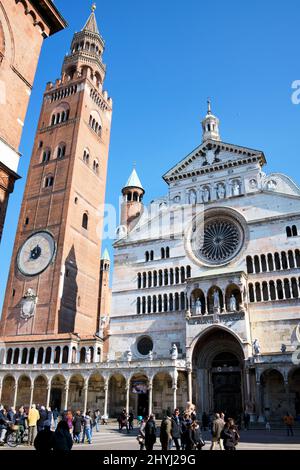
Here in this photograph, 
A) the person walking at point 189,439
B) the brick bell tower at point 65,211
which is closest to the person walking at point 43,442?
the person walking at point 189,439

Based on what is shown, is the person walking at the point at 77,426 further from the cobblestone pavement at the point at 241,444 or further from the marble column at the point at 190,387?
the marble column at the point at 190,387

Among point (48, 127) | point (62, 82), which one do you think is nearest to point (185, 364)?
point (48, 127)

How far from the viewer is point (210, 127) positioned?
45.8m

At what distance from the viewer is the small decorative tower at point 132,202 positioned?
4375 centimetres

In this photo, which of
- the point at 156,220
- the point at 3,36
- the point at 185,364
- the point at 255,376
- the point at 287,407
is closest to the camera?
the point at 3,36

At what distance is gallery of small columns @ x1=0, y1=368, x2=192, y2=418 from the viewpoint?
108 ft

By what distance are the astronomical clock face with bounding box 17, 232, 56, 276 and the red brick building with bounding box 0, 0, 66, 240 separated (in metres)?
31.0

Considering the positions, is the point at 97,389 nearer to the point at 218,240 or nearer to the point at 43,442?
the point at 218,240

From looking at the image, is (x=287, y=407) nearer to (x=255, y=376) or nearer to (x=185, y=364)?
(x=255, y=376)

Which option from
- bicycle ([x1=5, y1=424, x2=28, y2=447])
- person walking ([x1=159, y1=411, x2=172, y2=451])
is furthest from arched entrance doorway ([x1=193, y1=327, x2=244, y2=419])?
person walking ([x1=159, y1=411, x2=172, y2=451])

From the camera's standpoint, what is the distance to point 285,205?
115 ft
